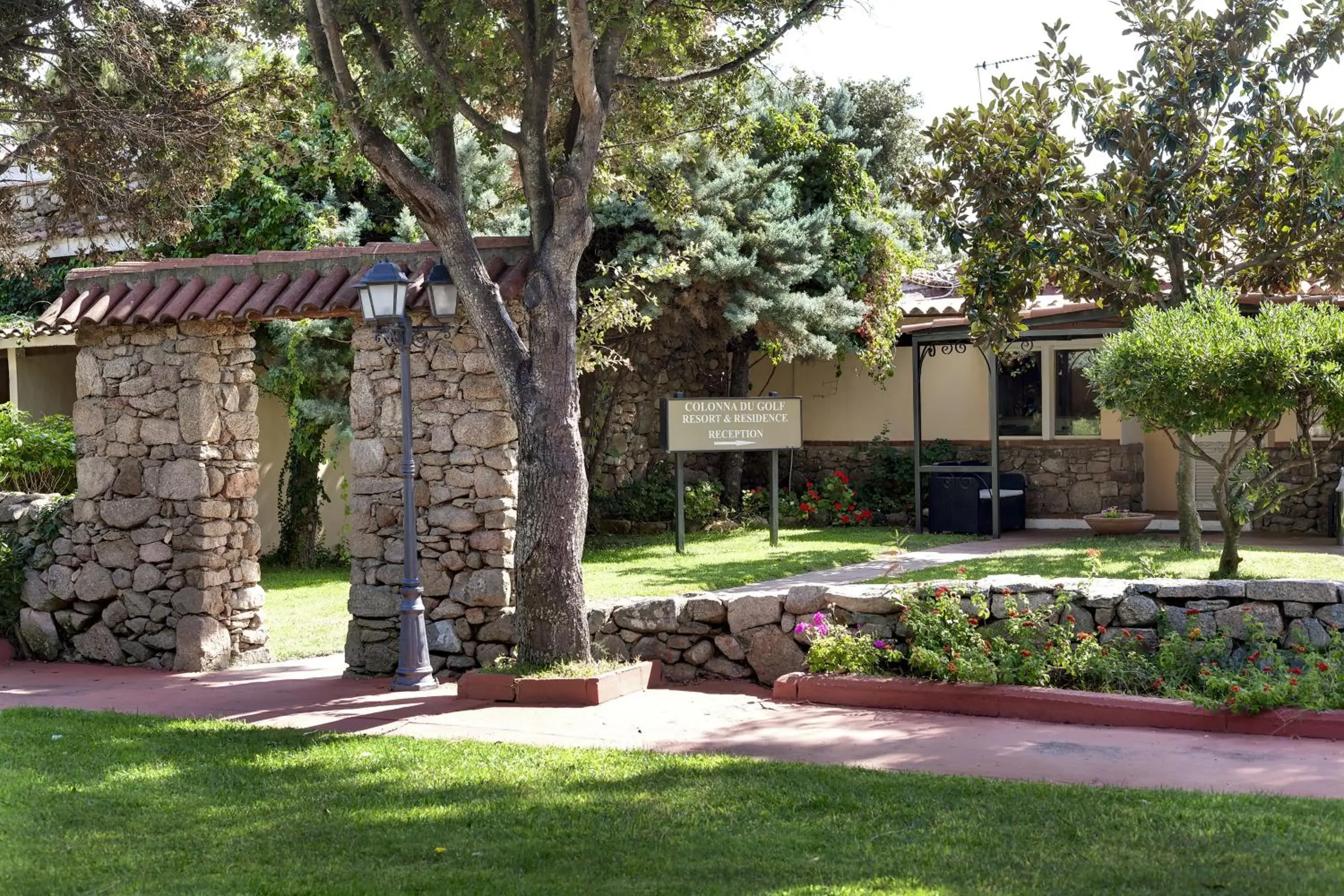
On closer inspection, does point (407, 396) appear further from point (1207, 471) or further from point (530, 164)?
point (1207, 471)

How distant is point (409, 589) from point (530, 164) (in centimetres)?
310

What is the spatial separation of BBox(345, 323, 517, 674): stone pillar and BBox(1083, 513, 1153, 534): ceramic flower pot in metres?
9.41

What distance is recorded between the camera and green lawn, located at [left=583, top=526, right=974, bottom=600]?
12938 mm

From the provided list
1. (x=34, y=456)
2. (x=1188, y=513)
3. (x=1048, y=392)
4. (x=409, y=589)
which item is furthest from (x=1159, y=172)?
(x=34, y=456)

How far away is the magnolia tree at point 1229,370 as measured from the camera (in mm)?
8898

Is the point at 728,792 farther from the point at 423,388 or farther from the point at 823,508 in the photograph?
the point at 823,508

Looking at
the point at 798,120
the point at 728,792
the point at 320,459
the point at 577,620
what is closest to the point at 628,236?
the point at 798,120

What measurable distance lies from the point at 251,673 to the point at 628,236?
7.79 meters

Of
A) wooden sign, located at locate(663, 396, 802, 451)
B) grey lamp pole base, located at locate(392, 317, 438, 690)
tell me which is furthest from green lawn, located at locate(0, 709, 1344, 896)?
wooden sign, located at locate(663, 396, 802, 451)

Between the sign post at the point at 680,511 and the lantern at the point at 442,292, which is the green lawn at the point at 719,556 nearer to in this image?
the sign post at the point at 680,511

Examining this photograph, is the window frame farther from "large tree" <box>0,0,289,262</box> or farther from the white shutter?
"large tree" <box>0,0,289,262</box>

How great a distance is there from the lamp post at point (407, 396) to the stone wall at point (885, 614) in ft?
4.15

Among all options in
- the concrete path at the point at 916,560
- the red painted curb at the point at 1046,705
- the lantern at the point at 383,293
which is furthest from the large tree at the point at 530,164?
the concrete path at the point at 916,560

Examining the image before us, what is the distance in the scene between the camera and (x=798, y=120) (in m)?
17.9
